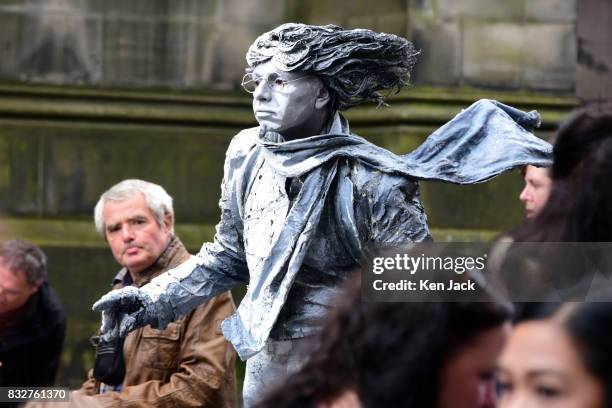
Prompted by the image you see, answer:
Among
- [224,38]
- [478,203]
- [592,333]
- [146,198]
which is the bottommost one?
[478,203]

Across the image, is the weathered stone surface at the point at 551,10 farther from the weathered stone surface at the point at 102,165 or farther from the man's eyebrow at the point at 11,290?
the man's eyebrow at the point at 11,290

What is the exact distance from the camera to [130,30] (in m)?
11.3

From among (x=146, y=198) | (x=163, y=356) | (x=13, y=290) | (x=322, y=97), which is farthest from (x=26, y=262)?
(x=322, y=97)

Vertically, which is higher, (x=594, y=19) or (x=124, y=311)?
(x=594, y=19)

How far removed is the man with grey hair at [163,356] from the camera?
702 centimetres

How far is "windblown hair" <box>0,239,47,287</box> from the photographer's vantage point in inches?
312

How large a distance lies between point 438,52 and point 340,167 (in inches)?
205

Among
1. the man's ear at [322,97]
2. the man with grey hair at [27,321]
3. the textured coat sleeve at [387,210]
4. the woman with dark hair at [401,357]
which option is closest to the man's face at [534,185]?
the textured coat sleeve at [387,210]

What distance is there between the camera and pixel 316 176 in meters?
5.85

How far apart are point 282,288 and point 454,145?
71cm

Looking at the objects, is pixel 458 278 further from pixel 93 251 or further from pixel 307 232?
pixel 93 251

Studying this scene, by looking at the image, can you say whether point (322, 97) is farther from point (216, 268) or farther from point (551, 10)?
point (551, 10)

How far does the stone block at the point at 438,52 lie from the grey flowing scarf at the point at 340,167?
5001 millimetres

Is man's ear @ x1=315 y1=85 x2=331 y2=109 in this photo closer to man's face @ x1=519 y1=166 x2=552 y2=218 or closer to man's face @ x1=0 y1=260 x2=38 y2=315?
man's face @ x1=519 y1=166 x2=552 y2=218
